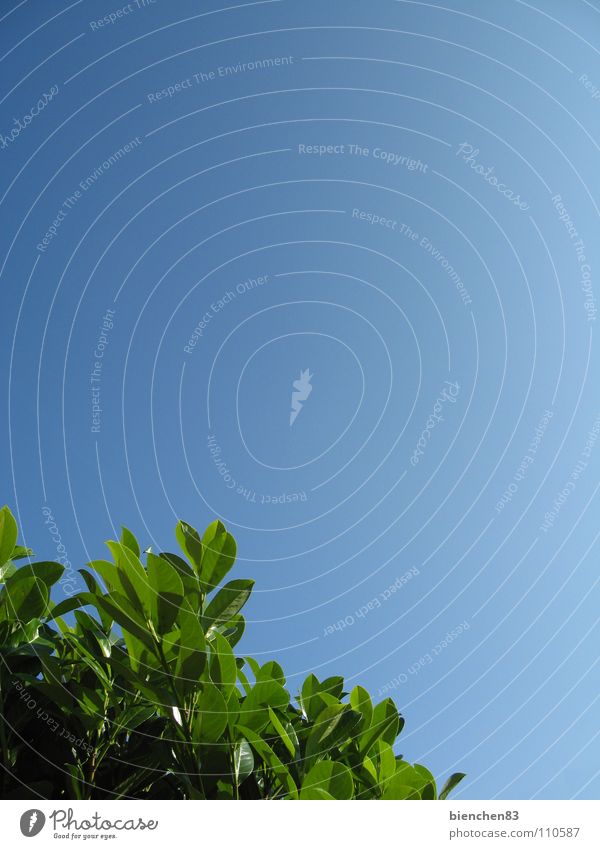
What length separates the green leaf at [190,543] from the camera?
1.98 m

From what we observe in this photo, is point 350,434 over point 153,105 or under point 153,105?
under

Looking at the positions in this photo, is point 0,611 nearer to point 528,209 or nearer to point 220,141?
point 220,141

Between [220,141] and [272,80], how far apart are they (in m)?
0.35

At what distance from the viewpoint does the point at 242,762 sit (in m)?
1.78

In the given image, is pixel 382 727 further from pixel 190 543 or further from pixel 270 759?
pixel 190 543

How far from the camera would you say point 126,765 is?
6.10 feet

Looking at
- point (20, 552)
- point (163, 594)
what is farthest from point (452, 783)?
point (20, 552)

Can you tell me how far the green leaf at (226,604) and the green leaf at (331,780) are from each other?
1.56 feet

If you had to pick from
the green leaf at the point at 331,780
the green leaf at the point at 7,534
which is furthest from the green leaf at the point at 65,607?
the green leaf at the point at 331,780

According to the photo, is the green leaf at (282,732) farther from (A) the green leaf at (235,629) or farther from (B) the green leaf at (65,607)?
(B) the green leaf at (65,607)

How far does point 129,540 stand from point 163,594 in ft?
1.03

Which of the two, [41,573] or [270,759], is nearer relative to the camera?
[270,759]
